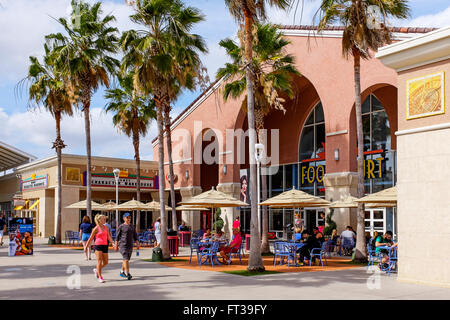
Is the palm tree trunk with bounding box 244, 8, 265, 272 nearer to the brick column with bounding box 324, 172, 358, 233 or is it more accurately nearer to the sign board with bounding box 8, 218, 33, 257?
the brick column with bounding box 324, 172, 358, 233

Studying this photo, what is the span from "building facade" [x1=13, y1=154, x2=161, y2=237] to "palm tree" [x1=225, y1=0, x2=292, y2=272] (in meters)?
22.6

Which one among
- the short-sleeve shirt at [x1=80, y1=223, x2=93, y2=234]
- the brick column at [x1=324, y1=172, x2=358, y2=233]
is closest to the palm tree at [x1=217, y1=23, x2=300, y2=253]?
the brick column at [x1=324, y1=172, x2=358, y2=233]

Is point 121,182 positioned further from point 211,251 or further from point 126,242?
point 126,242

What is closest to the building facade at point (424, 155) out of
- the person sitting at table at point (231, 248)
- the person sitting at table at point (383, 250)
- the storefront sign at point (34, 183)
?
the person sitting at table at point (383, 250)

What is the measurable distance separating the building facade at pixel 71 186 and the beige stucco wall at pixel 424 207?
87.1 feet

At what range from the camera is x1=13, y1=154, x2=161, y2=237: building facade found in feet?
118

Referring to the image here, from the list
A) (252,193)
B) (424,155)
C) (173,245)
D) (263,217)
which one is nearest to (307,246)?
(252,193)

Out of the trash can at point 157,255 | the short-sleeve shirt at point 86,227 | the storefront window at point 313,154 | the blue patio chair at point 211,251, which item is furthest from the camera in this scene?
the storefront window at point 313,154

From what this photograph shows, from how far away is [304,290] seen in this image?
1134 centimetres

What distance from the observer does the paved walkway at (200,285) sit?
34.9ft

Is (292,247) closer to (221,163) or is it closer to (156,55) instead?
(156,55)

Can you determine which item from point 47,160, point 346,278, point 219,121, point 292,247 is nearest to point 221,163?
point 219,121

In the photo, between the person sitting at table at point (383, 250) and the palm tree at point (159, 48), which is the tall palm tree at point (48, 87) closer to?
the palm tree at point (159, 48)

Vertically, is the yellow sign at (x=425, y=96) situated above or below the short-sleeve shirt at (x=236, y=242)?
above
